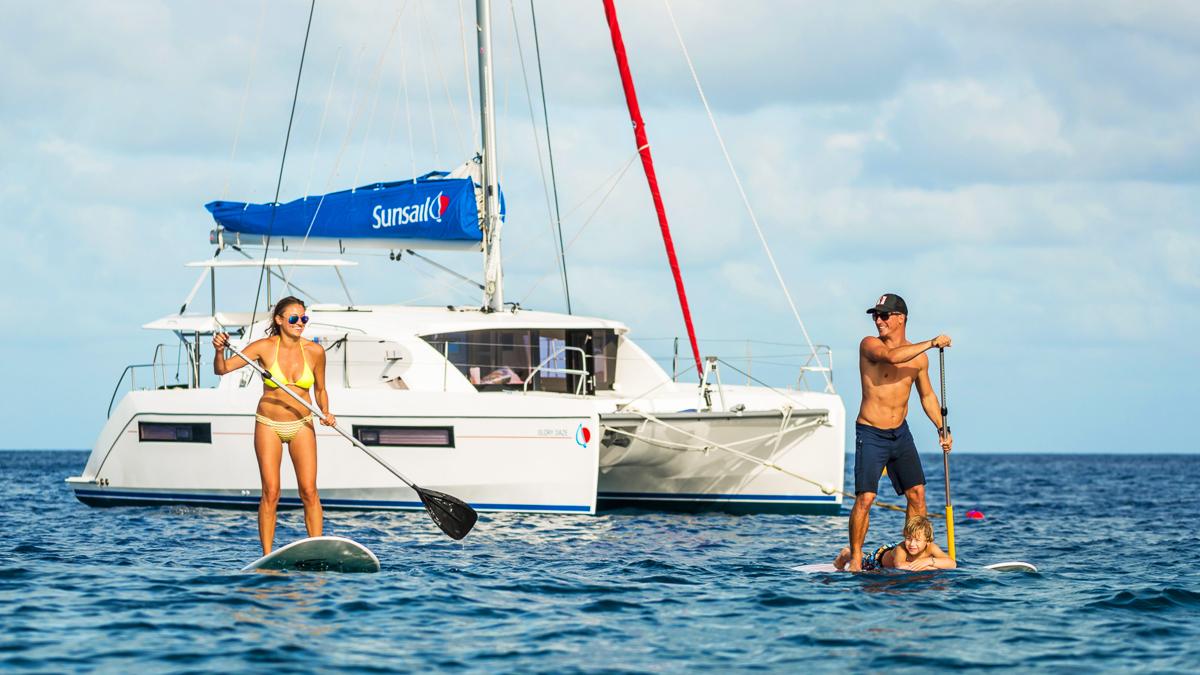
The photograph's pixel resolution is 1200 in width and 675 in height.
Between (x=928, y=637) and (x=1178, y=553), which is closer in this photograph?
(x=928, y=637)

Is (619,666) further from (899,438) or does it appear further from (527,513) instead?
(527,513)

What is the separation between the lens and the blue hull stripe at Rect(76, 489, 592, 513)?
50.2 feet

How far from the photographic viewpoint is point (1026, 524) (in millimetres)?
18641

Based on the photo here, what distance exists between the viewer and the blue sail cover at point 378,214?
61.6 feet

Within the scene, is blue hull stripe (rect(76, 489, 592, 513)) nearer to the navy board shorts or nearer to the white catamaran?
the white catamaran

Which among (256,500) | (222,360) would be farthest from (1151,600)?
(256,500)

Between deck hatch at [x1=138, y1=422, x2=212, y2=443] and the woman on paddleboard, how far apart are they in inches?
274

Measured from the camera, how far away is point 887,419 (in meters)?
10.3

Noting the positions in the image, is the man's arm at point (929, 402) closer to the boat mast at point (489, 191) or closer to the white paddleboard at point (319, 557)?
the white paddleboard at point (319, 557)

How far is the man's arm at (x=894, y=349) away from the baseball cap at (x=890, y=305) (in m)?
0.23

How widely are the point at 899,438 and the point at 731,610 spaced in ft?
7.23

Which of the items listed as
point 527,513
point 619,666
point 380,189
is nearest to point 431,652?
point 619,666

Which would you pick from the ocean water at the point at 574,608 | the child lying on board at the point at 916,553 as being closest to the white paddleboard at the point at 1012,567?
the ocean water at the point at 574,608

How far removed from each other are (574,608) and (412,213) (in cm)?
1071
